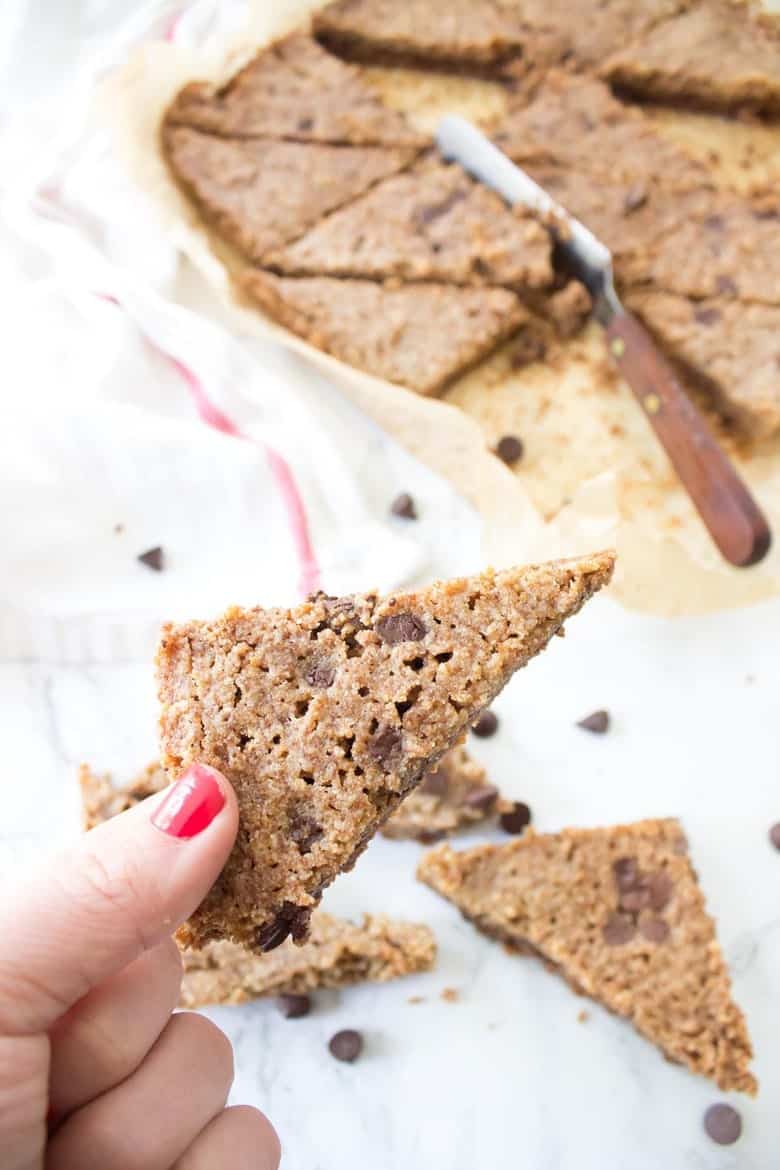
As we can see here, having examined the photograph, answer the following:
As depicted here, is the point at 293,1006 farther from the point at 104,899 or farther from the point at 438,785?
the point at 104,899

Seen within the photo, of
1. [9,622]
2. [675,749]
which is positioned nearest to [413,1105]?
[675,749]

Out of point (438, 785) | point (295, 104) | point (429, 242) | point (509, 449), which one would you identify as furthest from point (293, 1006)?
point (295, 104)

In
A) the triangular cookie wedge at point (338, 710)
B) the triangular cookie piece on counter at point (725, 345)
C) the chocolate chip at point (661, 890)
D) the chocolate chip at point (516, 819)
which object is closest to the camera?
the triangular cookie wedge at point (338, 710)

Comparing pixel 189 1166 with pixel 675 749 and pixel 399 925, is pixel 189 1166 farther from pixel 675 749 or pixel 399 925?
pixel 675 749

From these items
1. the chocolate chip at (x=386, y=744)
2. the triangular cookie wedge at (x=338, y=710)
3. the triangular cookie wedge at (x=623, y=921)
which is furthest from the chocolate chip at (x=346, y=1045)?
the chocolate chip at (x=386, y=744)

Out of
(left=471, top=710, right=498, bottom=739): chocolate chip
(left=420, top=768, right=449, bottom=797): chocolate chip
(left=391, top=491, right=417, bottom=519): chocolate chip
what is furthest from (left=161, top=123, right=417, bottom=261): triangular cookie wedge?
(left=420, top=768, right=449, bottom=797): chocolate chip

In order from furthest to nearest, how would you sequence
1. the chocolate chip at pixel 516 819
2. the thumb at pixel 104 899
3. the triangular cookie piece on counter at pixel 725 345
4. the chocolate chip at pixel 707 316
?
the chocolate chip at pixel 707 316
the triangular cookie piece on counter at pixel 725 345
the chocolate chip at pixel 516 819
the thumb at pixel 104 899

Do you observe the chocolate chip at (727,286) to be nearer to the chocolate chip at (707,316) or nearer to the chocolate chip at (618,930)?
the chocolate chip at (707,316)
